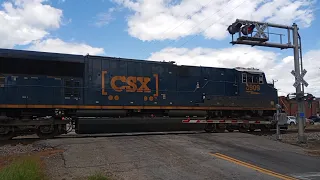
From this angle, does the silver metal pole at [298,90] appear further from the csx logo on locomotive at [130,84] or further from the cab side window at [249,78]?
the csx logo on locomotive at [130,84]

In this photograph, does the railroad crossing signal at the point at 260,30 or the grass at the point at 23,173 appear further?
the railroad crossing signal at the point at 260,30

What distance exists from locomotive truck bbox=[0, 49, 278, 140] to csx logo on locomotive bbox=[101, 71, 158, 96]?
0.05 m

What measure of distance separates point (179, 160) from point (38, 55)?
9156 mm

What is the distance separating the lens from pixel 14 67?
14.5 metres

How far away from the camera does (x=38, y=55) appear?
590 inches

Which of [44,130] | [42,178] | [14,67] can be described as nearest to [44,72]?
[14,67]

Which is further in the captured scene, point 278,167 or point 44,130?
point 44,130

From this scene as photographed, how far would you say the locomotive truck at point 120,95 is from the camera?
14.5 m

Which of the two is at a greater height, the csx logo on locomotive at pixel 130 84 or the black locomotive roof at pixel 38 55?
the black locomotive roof at pixel 38 55

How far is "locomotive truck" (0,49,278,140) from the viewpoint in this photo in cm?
1453

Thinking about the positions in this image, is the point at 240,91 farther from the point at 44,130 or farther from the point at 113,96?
the point at 44,130

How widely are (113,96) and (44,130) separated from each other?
381 centimetres

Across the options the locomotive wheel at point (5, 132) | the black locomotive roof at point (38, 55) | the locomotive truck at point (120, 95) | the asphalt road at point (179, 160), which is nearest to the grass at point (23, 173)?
the asphalt road at point (179, 160)

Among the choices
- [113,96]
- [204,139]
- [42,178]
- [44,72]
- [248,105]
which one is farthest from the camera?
[248,105]
